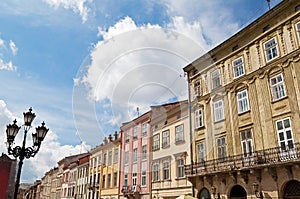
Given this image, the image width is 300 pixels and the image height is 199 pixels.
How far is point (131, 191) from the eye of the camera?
27.6 metres

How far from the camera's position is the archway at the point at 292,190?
43.6 feet

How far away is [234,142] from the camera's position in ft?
56.5

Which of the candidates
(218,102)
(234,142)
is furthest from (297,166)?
(218,102)

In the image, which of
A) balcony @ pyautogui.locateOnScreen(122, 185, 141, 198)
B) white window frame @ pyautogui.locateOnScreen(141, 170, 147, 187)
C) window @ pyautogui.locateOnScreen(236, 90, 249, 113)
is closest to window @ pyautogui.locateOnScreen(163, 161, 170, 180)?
white window frame @ pyautogui.locateOnScreen(141, 170, 147, 187)

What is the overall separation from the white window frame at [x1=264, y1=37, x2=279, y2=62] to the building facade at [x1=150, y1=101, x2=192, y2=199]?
311 inches

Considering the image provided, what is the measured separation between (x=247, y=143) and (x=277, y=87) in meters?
3.68

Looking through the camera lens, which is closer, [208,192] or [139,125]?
[208,192]

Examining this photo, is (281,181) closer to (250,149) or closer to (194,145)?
(250,149)

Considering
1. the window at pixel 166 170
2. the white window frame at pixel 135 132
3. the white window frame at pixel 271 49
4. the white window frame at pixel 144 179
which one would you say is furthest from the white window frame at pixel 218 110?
the white window frame at pixel 135 132

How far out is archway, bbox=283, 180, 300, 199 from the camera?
1330cm

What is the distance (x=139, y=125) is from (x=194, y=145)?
10.4 m

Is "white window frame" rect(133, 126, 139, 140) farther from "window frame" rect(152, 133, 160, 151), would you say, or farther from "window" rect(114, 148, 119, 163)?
"window" rect(114, 148, 119, 163)

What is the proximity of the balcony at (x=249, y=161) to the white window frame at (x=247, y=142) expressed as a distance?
0.50 feet

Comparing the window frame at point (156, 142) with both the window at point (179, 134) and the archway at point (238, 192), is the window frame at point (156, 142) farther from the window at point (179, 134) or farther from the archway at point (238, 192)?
the archway at point (238, 192)
